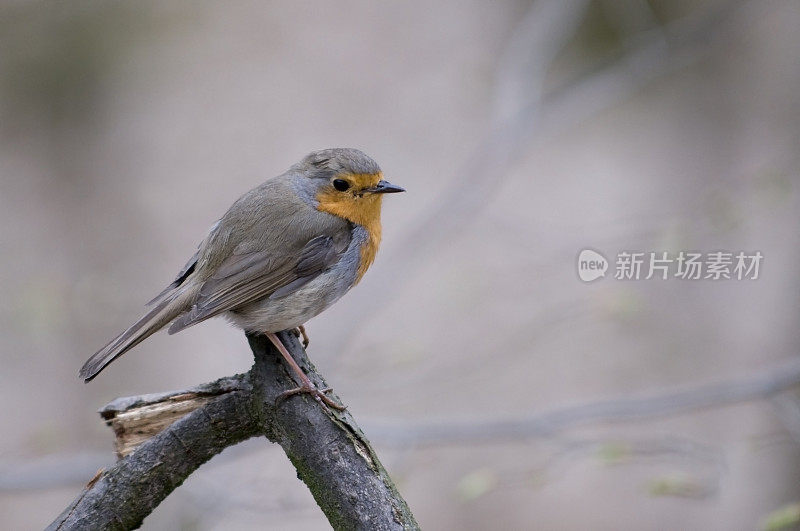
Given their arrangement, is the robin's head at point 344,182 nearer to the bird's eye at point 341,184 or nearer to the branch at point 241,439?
the bird's eye at point 341,184

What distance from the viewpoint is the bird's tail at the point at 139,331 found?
256 cm

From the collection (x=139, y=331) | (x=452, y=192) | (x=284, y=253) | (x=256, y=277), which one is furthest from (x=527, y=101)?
(x=139, y=331)

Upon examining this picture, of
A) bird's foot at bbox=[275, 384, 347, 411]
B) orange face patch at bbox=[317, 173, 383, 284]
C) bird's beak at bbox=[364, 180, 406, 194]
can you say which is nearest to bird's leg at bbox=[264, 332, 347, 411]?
bird's foot at bbox=[275, 384, 347, 411]

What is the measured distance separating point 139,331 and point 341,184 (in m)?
1.00

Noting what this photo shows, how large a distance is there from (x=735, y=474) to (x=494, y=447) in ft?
6.22

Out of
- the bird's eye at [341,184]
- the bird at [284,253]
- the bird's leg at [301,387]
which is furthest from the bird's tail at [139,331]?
the bird's eye at [341,184]

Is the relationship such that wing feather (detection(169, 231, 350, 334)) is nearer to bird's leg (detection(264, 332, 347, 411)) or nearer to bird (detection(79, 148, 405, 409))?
bird (detection(79, 148, 405, 409))

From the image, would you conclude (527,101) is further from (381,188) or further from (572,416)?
(381,188)

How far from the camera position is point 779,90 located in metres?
7.31

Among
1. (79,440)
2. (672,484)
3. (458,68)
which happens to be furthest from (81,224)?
(672,484)

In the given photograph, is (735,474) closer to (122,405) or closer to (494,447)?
(494,447)

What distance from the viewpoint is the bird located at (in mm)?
2904

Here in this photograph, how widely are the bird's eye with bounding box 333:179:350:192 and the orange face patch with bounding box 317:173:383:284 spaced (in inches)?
0.4

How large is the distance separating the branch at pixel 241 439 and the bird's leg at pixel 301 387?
22 millimetres
